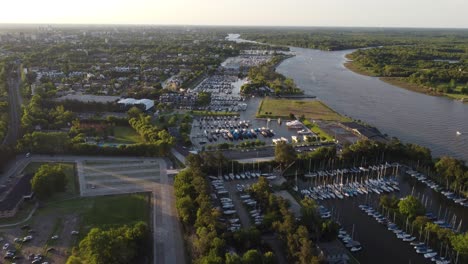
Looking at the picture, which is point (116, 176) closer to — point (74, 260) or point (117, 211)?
point (117, 211)

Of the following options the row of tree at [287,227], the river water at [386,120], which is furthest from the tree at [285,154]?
the row of tree at [287,227]

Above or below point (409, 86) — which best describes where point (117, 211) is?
below

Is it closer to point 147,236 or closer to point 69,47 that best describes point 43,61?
point 69,47

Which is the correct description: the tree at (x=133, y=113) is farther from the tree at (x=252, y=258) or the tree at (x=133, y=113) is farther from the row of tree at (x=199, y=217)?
the tree at (x=252, y=258)

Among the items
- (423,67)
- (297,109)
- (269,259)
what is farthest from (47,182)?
(423,67)

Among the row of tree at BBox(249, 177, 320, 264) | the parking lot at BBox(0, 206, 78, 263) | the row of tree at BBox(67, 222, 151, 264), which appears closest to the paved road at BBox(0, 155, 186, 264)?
the row of tree at BBox(67, 222, 151, 264)

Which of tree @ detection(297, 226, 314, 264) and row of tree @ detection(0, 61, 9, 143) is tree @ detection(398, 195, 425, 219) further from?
row of tree @ detection(0, 61, 9, 143)

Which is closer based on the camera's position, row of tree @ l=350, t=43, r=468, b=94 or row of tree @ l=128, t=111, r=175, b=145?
row of tree @ l=128, t=111, r=175, b=145
